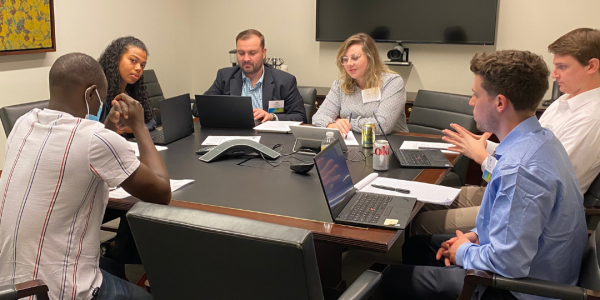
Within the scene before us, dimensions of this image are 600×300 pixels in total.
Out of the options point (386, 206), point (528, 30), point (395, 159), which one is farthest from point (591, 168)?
point (528, 30)

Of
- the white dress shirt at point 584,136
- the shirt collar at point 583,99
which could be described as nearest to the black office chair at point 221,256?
the white dress shirt at point 584,136

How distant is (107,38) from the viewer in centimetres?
474

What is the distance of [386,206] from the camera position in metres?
1.88

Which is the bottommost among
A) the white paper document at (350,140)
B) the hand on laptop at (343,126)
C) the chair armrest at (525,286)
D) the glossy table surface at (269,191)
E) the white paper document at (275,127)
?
the chair armrest at (525,286)

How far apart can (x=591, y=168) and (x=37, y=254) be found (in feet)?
7.17

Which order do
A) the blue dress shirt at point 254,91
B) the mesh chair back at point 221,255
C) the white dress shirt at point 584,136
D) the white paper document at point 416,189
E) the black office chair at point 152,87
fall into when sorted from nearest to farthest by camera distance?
the mesh chair back at point 221,255
the white paper document at point 416,189
the white dress shirt at point 584,136
the blue dress shirt at point 254,91
the black office chair at point 152,87

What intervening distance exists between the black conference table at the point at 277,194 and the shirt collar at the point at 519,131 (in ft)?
1.34

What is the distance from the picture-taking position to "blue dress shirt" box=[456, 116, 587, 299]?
4.84ft

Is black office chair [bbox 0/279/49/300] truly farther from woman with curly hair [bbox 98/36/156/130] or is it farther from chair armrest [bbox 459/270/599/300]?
→ woman with curly hair [bbox 98/36/156/130]

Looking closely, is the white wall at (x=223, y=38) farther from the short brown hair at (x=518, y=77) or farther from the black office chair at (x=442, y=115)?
the short brown hair at (x=518, y=77)

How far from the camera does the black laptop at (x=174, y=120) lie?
2.84 meters

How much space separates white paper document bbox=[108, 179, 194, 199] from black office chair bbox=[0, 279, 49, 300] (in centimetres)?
60

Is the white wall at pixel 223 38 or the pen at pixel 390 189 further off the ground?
the white wall at pixel 223 38

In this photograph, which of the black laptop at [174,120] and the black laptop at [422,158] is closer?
the black laptop at [422,158]
